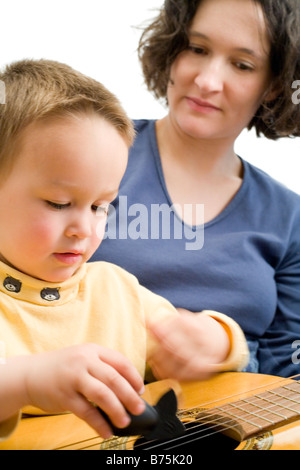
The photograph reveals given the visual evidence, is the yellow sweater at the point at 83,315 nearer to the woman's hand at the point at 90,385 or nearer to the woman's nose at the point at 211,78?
the woman's hand at the point at 90,385

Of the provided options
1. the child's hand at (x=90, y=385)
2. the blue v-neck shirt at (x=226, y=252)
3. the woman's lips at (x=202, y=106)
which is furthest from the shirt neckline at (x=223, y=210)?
the child's hand at (x=90, y=385)

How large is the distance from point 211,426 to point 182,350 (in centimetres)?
12

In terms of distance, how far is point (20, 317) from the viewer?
792 mm

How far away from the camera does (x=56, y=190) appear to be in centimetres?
73

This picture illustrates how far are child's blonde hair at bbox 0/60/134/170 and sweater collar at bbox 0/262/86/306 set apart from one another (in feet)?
0.52

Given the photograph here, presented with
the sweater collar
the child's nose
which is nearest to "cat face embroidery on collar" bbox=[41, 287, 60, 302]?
the sweater collar

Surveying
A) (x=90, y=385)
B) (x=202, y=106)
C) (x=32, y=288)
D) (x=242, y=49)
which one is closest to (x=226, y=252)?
(x=202, y=106)

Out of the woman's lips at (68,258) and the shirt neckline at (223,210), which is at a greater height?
the shirt neckline at (223,210)

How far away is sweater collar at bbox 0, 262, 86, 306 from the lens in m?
0.79

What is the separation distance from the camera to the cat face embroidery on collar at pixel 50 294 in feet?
Result: 2.70

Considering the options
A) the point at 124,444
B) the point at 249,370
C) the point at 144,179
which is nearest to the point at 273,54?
the point at 144,179

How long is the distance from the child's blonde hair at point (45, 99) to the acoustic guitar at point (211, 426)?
38 cm

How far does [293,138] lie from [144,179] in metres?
0.60

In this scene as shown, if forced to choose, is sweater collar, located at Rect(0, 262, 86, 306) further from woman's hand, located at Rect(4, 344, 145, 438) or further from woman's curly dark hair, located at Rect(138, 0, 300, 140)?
woman's curly dark hair, located at Rect(138, 0, 300, 140)
